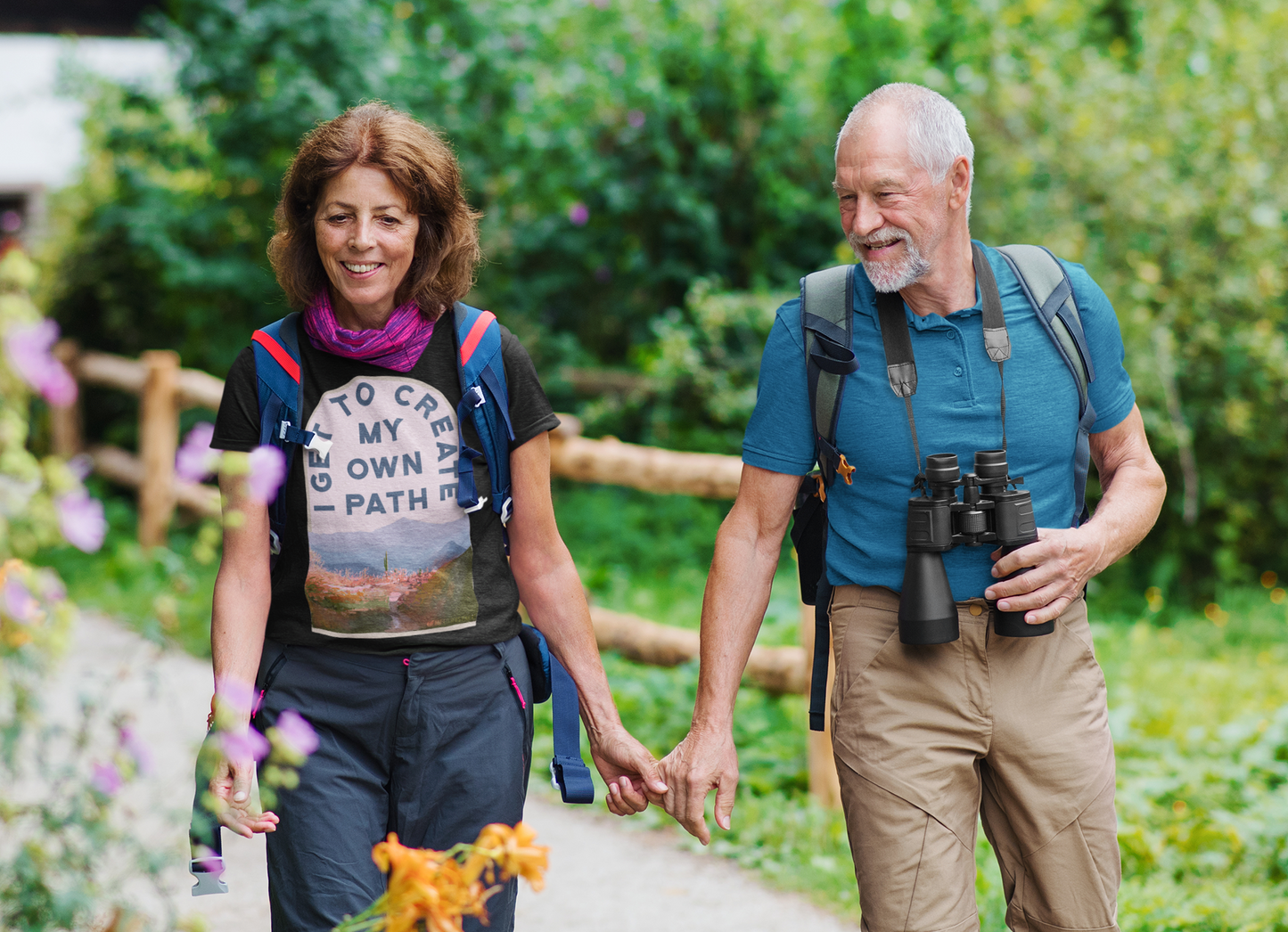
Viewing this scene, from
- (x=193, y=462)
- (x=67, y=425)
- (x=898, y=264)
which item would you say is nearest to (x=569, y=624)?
(x=898, y=264)

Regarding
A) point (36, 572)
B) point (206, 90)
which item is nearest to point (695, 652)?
point (36, 572)

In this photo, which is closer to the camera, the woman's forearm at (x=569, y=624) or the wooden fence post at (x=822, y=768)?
the woman's forearm at (x=569, y=624)

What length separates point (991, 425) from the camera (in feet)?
7.80

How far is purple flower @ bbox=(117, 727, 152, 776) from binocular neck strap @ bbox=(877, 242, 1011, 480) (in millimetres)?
1547

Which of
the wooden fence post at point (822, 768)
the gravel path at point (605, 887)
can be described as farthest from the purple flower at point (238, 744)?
the wooden fence post at point (822, 768)

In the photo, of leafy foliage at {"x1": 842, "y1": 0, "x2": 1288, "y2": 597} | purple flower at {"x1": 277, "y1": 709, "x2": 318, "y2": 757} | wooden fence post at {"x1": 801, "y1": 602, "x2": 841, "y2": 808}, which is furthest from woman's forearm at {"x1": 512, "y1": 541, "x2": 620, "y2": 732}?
leafy foliage at {"x1": 842, "y1": 0, "x2": 1288, "y2": 597}

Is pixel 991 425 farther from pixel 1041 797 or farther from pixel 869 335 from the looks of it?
pixel 1041 797

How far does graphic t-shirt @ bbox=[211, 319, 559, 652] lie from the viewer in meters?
2.33

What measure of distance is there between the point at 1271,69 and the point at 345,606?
7238 mm

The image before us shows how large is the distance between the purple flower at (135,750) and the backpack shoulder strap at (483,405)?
122 centimetres

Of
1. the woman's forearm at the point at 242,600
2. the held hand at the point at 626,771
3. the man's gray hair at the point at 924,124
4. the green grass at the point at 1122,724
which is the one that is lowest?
the green grass at the point at 1122,724

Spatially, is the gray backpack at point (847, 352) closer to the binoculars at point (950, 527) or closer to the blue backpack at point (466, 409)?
the binoculars at point (950, 527)

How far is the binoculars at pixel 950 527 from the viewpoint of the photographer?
7.47 feet

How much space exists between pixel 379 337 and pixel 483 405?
226mm
